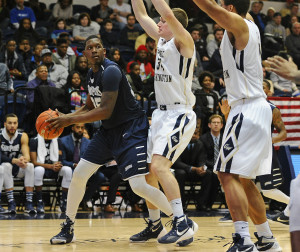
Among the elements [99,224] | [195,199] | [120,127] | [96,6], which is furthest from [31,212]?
[96,6]

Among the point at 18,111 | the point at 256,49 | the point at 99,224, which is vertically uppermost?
the point at 256,49

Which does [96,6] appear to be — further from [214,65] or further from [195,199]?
[195,199]

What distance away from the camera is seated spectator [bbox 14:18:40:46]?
44.9 feet

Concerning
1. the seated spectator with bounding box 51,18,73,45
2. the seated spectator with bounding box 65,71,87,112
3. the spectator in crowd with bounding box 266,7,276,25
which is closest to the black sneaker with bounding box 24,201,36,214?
the seated spectator with bounding box 65,71,87,112

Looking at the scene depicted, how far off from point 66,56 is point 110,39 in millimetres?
2388

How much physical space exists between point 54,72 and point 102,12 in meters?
4.23

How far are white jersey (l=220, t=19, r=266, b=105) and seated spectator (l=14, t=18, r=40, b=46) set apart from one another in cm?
945

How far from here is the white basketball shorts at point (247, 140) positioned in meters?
4.73

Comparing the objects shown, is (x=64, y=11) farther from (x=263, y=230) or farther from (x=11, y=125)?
(x=263, y=230)

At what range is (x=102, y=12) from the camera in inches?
623

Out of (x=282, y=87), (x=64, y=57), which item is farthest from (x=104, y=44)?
(x=282, y=87)

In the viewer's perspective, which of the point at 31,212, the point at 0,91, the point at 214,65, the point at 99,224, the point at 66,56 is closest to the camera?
the point at 99,224

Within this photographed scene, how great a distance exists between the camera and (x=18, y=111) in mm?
11406

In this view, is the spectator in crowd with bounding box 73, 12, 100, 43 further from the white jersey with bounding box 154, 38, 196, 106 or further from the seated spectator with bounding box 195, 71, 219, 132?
the white jersey with bounding box 154, 38, 196, 106
